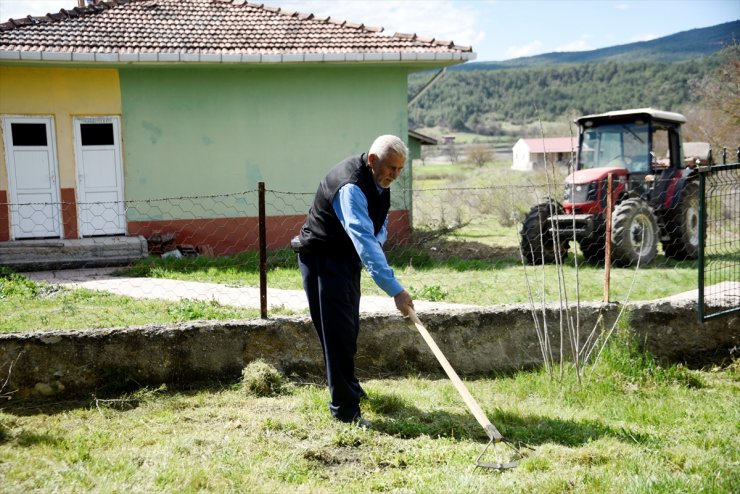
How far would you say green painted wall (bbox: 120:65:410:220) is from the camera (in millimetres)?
11742

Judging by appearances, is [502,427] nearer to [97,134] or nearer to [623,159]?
[623,159]

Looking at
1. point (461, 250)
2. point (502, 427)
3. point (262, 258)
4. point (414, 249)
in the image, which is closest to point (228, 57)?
point (414, 249)

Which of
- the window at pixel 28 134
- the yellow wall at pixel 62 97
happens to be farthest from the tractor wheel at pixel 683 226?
the window at pixel 28 134

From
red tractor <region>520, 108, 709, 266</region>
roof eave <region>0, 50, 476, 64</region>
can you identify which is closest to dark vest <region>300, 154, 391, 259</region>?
red tractor <region>520, 108, 709, 266</region>

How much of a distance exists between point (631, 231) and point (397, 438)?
7003mm

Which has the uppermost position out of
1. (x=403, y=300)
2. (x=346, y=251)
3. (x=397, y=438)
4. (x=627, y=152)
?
(x=627, y=152)

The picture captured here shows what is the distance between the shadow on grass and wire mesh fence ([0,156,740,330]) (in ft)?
7.59

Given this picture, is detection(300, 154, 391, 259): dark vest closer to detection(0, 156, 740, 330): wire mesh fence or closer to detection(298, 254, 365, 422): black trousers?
detection(298, 254, 365, 422): black trousers

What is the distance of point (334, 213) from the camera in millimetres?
3926

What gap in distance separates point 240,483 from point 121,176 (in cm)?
950

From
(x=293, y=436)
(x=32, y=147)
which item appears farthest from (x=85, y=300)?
(x=32, y=147)

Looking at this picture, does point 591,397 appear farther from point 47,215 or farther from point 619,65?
point 619,65

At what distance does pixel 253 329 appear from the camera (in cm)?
498

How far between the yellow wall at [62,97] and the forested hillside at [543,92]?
207 ft
